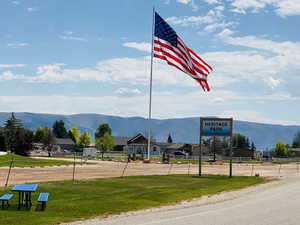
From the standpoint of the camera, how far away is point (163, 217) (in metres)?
18.3

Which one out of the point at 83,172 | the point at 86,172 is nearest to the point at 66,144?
the point at 86,172

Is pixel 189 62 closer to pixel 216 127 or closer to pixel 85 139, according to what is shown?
pixel 216 127

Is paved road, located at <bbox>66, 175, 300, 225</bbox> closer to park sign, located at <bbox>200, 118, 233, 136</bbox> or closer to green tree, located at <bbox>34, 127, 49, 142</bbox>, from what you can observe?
park sign, located at <bbox>200, 118, 233, 136</bbox>

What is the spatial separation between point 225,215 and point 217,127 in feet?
93.8

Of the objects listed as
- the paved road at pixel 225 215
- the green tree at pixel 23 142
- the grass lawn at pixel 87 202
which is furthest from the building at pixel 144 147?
the paved road at pixel 225 215

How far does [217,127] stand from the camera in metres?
47.4

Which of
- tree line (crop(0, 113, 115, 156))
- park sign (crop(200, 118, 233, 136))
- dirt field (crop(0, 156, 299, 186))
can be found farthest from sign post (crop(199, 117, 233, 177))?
tree line (crop(0, 113, 115, 156))

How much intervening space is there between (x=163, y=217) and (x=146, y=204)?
14.2ft

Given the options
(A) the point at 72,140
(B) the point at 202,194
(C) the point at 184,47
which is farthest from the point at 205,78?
(A) the point at 72,140

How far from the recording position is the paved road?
17047 millimetres

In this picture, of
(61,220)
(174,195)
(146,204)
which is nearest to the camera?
(61,220)

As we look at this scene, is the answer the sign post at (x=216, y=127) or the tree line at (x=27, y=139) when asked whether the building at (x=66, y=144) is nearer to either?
the tree line at (x=27, y=139)

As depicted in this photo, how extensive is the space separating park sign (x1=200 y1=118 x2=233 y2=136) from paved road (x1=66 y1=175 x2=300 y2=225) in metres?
22.2

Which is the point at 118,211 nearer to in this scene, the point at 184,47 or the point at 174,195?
the point at 174,195
